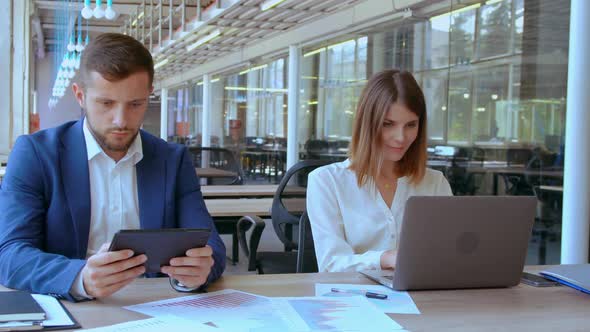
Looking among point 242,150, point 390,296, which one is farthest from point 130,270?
point 242,150

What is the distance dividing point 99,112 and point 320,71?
26.5 feet

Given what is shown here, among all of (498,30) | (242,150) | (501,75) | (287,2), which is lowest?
(242,150)

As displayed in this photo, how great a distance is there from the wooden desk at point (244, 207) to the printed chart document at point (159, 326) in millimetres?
2415

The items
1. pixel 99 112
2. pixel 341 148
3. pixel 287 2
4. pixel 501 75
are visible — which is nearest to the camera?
pixel 99 112

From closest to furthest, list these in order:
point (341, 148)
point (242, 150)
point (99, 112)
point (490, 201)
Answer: point (490, 201)
point (99, 112)
point (341, 148)
point (242, 150)

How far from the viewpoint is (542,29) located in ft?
17.5

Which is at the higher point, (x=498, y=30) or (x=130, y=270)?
(x=498, y=30)

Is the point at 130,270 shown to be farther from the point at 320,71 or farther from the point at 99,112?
the point at 320,71

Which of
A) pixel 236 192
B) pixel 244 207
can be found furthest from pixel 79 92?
pixel 236 192

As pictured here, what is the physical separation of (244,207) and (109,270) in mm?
2938

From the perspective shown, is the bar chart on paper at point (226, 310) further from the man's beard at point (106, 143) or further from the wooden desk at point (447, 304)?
the man's beard at point (106, 143)

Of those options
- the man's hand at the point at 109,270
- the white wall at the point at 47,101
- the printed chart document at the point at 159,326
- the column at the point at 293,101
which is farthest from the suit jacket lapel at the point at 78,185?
the white wall at the point at 47,101

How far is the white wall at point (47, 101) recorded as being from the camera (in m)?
26.8

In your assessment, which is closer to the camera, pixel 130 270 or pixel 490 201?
pixel 130 270
